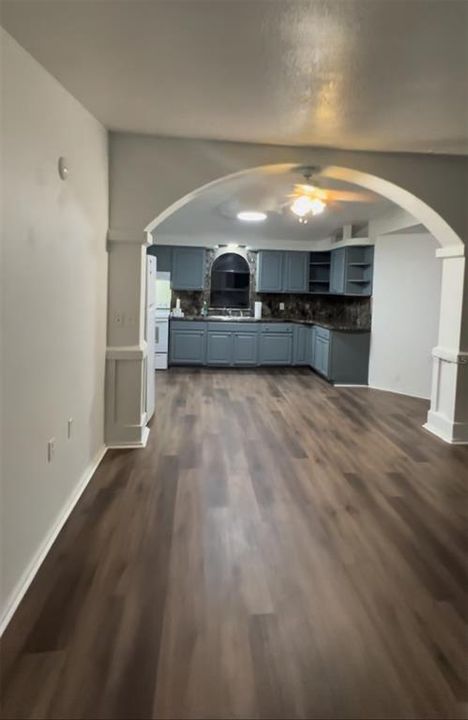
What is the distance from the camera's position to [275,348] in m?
8.23

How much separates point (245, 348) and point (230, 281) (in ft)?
4.51

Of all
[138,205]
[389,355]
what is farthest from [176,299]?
[138,205]

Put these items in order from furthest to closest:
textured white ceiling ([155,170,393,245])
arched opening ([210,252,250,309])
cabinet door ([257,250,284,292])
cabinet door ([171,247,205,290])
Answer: arched opening ([210,252,250,309])
cabinet door ([257,250,284,292])
cabinet door ([171,247,205,290])
textured white ceiling ([155,170,393,245])

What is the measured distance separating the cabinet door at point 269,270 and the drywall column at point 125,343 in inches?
182

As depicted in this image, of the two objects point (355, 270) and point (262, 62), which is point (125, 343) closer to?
point (262, 62)

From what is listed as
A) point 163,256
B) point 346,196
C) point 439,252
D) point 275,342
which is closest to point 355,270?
point 275,342

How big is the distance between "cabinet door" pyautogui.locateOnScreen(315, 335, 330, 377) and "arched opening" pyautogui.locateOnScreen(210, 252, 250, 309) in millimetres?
1769

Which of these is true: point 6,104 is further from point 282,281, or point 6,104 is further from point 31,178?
point 282,281

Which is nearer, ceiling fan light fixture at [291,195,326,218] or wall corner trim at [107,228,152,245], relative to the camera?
wall corner trim at [107,228,152,245]

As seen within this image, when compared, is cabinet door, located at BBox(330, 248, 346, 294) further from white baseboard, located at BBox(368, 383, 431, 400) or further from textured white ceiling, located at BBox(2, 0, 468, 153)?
textured white ceiling, located at BBox(2, 0, 468, 153)

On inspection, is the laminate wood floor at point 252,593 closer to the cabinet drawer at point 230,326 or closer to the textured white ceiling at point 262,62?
the textured white ceiling at point 262,62

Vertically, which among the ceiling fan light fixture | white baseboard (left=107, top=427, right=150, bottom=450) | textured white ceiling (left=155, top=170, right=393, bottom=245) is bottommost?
white baseboard (left=107, top=427, right=150, bottom=450)

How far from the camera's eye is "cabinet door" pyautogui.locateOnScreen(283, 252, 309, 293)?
8.41 meters

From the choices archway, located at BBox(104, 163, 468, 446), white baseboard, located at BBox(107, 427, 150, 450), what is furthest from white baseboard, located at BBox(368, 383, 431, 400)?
white baseboard, located at BBox(107, 427, 150, 450)
